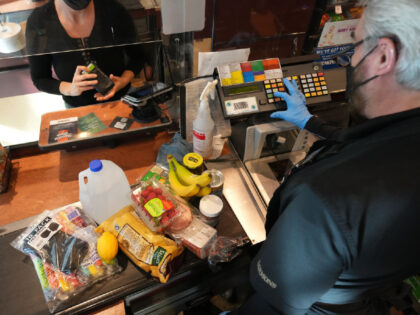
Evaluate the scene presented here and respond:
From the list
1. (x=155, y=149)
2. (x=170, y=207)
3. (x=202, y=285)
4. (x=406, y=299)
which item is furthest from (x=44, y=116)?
(x=406, y=299)

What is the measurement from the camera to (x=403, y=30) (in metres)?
0.64

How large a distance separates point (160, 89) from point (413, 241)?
99 cm

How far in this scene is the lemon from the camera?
2.74 feet

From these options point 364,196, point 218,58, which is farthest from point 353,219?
point 218,58

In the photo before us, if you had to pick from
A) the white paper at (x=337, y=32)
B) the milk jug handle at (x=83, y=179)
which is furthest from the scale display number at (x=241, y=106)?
the white paper at (x=337, y=32)

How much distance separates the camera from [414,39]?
627 mm

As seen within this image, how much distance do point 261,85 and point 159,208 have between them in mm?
613

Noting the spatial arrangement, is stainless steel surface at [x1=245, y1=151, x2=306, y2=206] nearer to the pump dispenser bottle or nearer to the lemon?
the pump dispenser bottle

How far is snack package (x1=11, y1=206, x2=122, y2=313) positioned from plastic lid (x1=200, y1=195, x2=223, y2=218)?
322mm

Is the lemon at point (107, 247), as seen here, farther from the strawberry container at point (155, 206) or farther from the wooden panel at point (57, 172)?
the wooden panel at point (57, 172)

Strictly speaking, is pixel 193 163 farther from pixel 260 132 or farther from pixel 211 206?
pixel 260 132

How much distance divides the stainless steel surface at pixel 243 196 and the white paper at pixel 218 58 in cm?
39

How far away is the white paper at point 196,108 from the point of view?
1121 millimetres

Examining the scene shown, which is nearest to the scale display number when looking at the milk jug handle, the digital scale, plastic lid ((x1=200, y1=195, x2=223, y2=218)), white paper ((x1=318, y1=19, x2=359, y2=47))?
the digital scale
